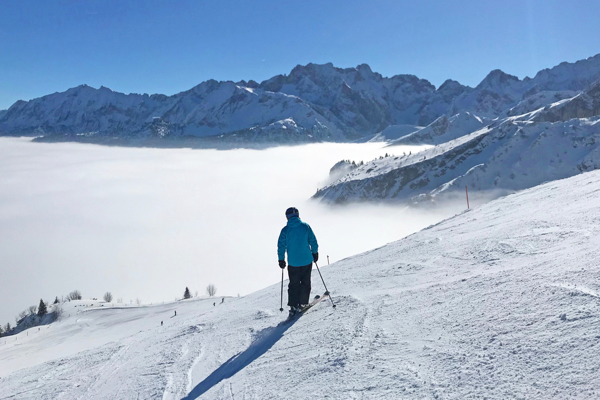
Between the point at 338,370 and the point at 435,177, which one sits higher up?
the point at 435,177

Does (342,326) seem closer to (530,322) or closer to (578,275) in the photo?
(530,322)

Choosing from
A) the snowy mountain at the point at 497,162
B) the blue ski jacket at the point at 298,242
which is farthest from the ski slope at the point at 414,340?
the snowy mountain at the point at 497,162

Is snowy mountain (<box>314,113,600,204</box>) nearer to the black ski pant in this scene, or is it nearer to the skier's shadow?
the black ski pant

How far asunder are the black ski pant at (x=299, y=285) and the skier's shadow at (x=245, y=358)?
51 cm

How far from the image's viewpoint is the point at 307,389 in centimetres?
478

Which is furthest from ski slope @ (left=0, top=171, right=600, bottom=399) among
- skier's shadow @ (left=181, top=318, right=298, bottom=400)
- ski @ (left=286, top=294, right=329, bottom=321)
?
ski @ (left=286, top=294, right=329, bottom=321)

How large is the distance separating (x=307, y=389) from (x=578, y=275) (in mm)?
4713

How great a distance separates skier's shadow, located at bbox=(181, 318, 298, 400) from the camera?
587 cm

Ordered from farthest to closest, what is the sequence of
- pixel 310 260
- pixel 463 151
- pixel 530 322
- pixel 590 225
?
pixel 463 151 → pixel 590 225 → pixel 310 260 → pixel 530 322

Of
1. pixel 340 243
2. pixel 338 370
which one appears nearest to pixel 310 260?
pixel 338 370

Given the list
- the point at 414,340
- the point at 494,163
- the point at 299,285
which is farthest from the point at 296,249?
the point at 494,163

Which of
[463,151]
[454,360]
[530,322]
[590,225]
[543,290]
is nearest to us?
[454,360]

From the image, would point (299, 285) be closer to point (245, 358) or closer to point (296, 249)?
point (296, 249)

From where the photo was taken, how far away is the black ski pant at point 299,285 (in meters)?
8.35
